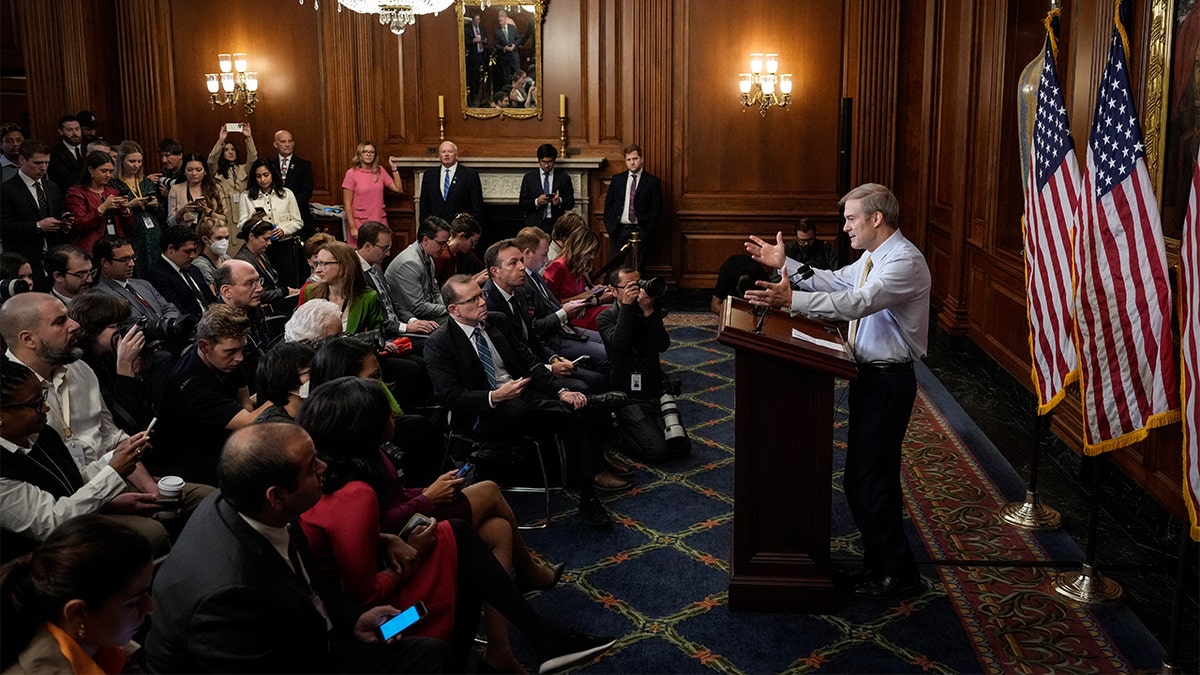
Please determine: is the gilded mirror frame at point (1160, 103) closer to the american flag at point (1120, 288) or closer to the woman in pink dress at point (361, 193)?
the american flag at point (1120, 288)

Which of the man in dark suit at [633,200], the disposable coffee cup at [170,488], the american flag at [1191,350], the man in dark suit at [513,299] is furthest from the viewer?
the man in dark suit at [633,200]

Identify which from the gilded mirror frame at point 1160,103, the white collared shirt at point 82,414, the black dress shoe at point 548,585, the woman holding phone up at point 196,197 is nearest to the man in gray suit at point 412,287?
the woman holding phone up at point 196,197

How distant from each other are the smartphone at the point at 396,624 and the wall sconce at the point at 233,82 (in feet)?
31.9

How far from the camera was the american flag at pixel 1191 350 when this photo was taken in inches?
141

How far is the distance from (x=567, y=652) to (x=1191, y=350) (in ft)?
7.73

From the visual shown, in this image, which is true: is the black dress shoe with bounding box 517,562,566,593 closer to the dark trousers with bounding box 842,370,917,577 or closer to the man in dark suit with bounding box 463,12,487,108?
the dark trousers with bounding box 842,370,917,577

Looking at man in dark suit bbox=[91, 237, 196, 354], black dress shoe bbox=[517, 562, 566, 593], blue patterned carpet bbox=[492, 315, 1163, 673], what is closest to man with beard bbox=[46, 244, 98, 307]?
man in dark suit bbox=[91, 237, 196, 354]

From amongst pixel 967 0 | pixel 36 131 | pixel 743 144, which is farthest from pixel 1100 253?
pixel 36 131

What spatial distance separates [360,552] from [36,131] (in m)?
9.49

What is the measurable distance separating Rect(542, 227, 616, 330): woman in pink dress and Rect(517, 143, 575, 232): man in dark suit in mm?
3496

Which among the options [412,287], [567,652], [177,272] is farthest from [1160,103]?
[177,272]

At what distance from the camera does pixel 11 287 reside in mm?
5254

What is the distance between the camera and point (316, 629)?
266 cm

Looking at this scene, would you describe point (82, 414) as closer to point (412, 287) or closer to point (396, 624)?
point (396, 624)
